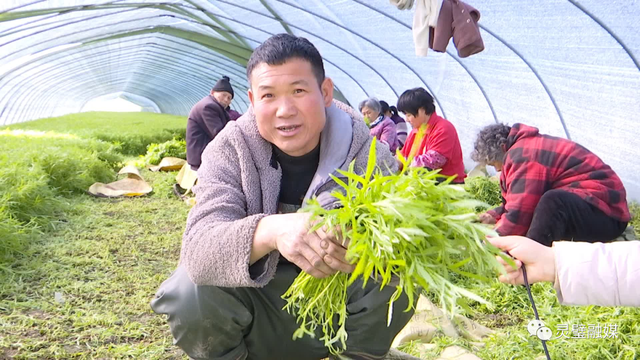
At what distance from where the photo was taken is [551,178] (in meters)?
3.31

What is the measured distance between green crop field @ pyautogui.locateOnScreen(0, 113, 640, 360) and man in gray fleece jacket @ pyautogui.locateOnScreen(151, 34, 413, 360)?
2.00 feet

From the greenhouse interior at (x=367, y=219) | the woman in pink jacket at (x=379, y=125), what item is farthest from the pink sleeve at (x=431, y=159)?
the woman in pink jacket at (x=379, y=125)

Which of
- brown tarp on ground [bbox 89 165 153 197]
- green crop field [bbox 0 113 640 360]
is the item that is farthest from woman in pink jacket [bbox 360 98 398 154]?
brown tarp on ground [bbox 89 165 153 197]

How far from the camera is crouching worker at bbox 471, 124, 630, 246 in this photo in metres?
3.19

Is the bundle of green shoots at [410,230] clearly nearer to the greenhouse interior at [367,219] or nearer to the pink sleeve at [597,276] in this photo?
the greenhouse interior at [367,219]

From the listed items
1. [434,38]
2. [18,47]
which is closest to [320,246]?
[434,38]

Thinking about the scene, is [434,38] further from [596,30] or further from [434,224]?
[434,224]

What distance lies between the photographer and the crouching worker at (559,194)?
3186 millimetres

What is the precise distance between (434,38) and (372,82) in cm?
770

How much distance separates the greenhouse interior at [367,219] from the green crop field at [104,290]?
0.6 inches

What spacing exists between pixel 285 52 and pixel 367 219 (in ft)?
2.40

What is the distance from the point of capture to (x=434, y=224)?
4.78 ft

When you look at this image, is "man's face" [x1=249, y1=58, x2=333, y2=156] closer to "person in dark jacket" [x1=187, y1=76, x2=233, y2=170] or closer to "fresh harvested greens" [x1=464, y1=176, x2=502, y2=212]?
"person in dark jacket" [x1=187, y1=76, x2=233, y2=170]

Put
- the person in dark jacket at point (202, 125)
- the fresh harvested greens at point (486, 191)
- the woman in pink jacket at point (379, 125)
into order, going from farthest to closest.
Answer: the woman in pink jacket at point (379, 125) → the fresh harvested greens at point (486, 191) → the person in dark jacket at point (202, 125)
